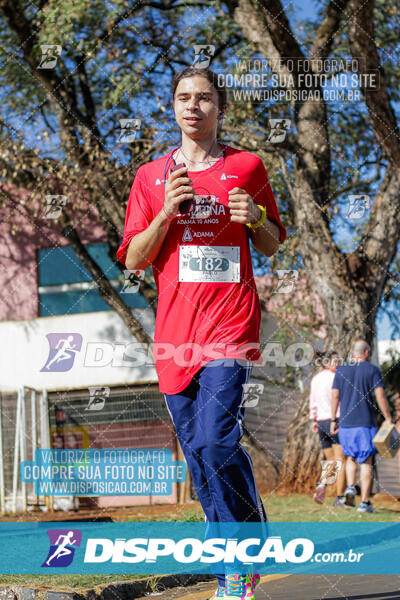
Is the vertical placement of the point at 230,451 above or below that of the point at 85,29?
below

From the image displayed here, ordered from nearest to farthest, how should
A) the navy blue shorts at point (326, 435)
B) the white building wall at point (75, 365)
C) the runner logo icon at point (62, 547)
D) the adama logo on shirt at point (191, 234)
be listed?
the adama logo on shirt at point (191, 234), the runner logo icon at point (62, 547), the navy blue shorts at point (326, 435), the white building wall at point (75, 365)

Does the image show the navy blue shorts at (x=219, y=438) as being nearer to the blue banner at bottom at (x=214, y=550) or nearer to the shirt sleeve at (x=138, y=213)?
the blue banner at bottom at (x=214, y=550)

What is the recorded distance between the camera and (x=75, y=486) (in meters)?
16.8

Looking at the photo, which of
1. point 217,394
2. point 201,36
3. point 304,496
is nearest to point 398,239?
point 304,496

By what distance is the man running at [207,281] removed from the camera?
11.2 feet

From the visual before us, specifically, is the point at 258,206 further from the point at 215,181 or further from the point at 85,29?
the point at 85,29

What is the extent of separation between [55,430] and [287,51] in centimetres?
1043

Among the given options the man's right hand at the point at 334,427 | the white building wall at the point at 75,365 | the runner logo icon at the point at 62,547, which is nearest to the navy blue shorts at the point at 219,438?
the runner logo icon at the point at 62,547

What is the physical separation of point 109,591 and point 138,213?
212 cm

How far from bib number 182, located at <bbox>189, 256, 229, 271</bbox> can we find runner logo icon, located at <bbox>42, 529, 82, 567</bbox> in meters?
2.57

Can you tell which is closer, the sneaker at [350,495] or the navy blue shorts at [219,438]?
the navy blue shorts at [219,438]

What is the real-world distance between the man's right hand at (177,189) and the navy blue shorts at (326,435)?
7.34 metres

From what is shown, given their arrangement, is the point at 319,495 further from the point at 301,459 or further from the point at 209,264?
the point at 209,264

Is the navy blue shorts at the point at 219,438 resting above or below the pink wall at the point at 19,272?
below
